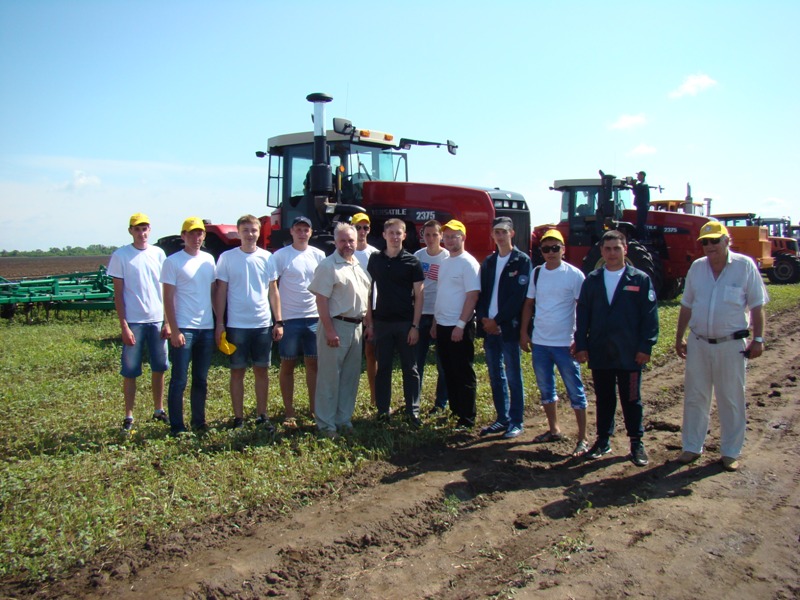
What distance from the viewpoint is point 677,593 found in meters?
3.12

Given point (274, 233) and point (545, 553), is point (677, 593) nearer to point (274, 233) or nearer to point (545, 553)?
point (545, 553)

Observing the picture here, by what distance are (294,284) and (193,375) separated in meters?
1.15

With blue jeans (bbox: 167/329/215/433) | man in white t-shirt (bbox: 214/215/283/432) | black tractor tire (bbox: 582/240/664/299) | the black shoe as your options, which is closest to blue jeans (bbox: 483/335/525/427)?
the black shoe

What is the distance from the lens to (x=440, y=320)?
225 inches

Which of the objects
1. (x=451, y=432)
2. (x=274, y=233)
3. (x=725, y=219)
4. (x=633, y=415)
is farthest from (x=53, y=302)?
(x=725, y=219)

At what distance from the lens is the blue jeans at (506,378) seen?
217 inches

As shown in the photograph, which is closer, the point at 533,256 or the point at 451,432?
the point at 451,432

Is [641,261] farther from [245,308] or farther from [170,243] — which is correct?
[245,308]

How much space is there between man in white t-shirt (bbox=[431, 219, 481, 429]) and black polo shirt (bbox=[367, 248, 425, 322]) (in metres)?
0.24

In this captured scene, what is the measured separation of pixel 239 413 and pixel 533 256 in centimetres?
1030

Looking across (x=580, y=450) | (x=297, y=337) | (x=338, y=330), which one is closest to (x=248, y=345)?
(x=297, y=337)

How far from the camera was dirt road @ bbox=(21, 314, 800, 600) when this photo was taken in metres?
3.21

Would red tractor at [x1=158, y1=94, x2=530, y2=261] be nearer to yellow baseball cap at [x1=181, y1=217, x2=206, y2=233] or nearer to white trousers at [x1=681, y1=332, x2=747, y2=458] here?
yellow baseball cap at [x1=181, y1=217, x2=206, y2=233]

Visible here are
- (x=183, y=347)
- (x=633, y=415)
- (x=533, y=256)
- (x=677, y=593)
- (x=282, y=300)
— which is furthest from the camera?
(x=533, y=256)
